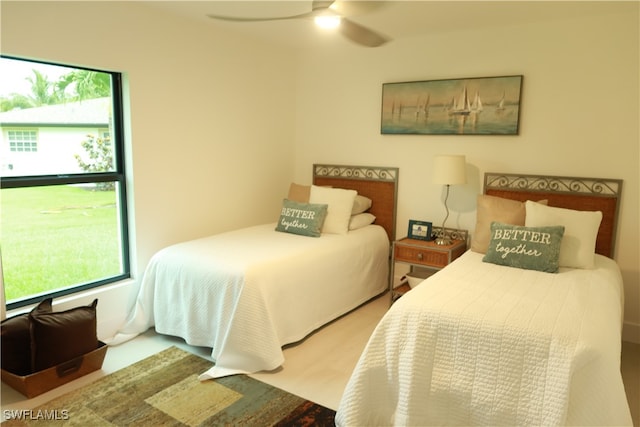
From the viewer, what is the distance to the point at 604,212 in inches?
131

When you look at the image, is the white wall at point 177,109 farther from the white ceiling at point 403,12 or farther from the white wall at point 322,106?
the white ceiling at point 403,12

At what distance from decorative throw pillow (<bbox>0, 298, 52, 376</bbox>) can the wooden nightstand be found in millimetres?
2598

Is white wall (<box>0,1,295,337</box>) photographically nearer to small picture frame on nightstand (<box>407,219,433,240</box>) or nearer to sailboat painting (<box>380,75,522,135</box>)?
sailboat painting (<box>380,75,522,135</box>)

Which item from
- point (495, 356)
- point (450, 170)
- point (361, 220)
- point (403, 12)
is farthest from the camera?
point (361, 220)

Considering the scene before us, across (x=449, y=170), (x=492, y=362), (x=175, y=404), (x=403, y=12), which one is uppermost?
(x=403, y=12)

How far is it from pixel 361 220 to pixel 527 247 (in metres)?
1.61

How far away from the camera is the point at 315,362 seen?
291 cm

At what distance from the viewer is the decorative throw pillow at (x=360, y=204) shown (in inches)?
163

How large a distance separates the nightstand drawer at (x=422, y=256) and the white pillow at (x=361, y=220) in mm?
474

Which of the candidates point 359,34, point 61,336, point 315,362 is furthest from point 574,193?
point 61,336

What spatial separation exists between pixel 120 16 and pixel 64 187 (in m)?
1.22

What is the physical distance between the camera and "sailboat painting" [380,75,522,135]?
142 inches

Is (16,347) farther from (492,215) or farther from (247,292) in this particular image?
(492,215)

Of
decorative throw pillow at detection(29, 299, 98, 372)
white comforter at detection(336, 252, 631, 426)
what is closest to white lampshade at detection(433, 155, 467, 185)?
white comforter at detection(336, 252, 631, 426)
